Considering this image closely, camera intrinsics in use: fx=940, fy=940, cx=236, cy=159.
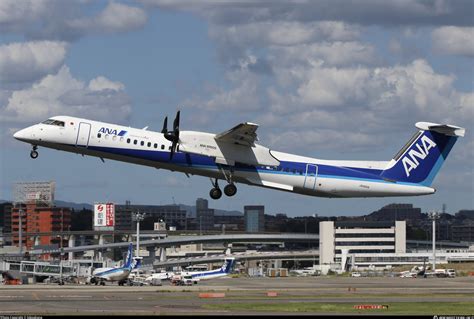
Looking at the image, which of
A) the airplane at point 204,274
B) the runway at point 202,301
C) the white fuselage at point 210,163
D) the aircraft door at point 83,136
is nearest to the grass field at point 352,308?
the runway at point 202,301

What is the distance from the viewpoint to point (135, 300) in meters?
76.8

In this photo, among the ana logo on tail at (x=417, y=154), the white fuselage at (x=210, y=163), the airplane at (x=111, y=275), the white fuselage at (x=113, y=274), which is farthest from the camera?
the white fuselage at (x=113, y=274)

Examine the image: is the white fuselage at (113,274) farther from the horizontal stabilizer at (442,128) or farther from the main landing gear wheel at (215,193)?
the horizontal stabilizer at (442,128)

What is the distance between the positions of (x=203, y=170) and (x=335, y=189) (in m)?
10.7

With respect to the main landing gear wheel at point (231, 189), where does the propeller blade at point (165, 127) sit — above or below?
above

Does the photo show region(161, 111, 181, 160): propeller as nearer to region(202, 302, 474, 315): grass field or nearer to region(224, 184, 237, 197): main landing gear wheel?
region(224, 184, 237, 197): main landing gear wheel

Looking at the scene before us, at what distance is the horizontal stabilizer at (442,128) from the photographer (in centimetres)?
7562

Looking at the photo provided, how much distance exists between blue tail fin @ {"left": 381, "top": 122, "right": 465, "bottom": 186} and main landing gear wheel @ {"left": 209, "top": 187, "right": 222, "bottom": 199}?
1340 centimetres

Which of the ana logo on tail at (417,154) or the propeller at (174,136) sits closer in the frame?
the propeller at (174,136)

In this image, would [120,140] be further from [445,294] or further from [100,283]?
[100,283]

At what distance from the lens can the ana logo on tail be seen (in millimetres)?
77188

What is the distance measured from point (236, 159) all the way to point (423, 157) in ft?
51.7

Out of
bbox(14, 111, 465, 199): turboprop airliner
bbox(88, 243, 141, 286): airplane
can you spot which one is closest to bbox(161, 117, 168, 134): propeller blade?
bbox(14, 111, 465, 199): turboprop airliner

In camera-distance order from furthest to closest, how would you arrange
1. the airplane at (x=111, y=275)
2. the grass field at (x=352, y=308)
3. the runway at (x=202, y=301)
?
1. the airplane at (x=111, y=275)
2. the grass field at (x=352, y=308)
3. the runway at (x=202, y=301)
